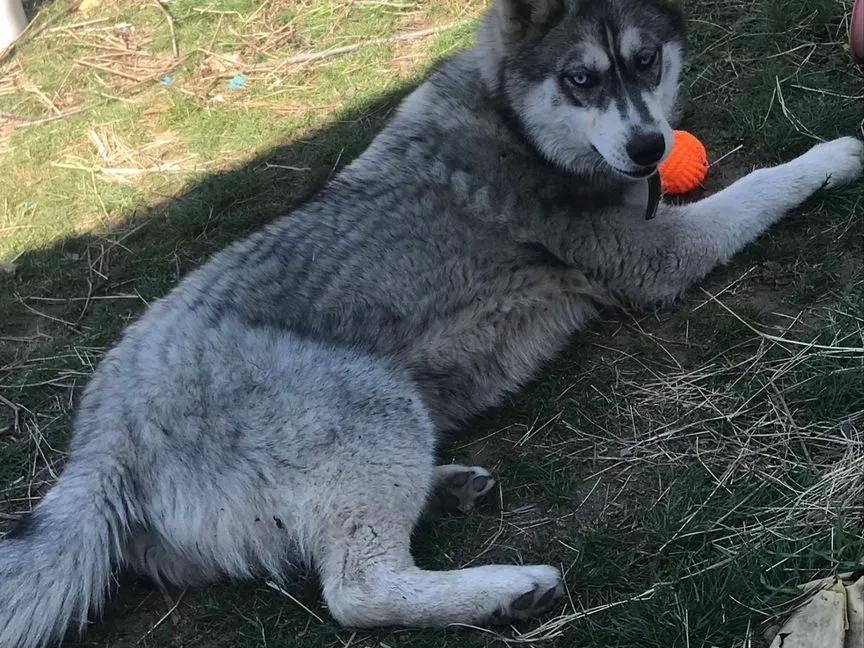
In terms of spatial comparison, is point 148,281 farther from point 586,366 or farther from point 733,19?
point 733,19

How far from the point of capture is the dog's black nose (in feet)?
10.2

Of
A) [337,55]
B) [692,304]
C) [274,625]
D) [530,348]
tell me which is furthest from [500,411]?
[337,55]

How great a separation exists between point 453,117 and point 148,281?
1906mm

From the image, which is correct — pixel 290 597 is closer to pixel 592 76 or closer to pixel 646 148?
pixel 646 148

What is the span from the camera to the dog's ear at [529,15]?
3322mm

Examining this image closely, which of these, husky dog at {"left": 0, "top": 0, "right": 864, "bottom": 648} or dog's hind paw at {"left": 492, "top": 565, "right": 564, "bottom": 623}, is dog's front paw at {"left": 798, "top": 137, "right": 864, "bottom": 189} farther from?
dog's hind paw at {"left": 492, "top": 565, "right": 564, "bottom": 623}

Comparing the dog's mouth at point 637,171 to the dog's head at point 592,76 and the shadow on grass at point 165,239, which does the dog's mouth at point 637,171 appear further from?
the shadow on grass at point 165,239

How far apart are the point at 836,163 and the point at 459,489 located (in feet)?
6.78

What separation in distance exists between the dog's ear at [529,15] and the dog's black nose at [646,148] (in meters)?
0.61

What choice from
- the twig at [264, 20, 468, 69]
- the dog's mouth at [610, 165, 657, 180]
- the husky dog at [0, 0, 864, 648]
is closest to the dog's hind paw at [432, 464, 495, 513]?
the husky dog at [0, 0, 864, 648]

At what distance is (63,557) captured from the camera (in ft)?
8.80

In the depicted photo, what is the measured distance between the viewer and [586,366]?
3510 mm

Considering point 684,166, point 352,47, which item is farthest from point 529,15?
point 352,47

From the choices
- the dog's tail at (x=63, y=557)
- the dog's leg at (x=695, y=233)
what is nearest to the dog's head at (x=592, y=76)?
the dog's leg at (x=695, y=233)
